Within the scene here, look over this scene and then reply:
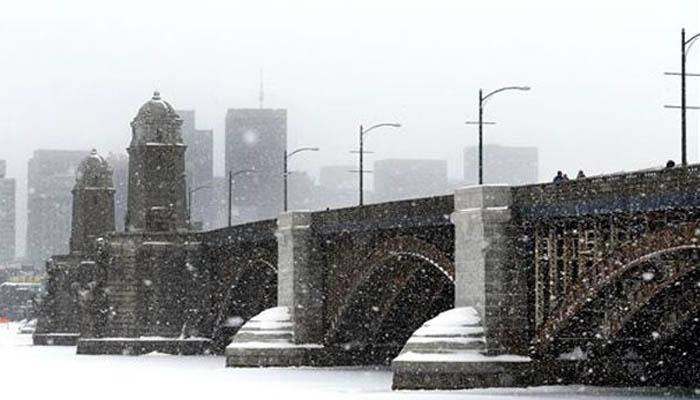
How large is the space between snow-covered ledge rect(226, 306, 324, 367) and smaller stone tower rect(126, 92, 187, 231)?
28543 mm

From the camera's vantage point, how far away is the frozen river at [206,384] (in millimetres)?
58562

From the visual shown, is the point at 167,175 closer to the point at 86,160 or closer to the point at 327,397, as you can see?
the point at 86,160

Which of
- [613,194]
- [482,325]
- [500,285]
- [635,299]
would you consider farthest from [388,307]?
[613,194]

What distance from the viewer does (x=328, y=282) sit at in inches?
3209

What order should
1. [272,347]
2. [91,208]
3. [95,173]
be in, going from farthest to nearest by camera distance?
1. [95,173]
2. [91,208]
3. [272,347]

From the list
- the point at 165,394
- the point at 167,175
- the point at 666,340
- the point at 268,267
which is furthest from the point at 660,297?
the point at 167,175

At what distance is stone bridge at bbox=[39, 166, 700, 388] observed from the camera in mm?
54875

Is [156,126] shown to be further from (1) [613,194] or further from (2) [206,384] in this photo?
(1) [613,194]

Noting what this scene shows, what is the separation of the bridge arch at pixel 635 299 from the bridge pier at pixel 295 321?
21806 millimetres

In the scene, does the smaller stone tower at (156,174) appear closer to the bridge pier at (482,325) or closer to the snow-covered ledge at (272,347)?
the snow-covered ledge at (272,347)

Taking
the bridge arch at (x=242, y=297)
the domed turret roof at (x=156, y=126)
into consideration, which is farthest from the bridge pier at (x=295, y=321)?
the domed turret roof at (x=156, y=126)

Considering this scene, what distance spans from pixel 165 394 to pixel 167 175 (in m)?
51.3

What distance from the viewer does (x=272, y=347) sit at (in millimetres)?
82375

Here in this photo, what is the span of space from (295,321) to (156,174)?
31239 millimetres
